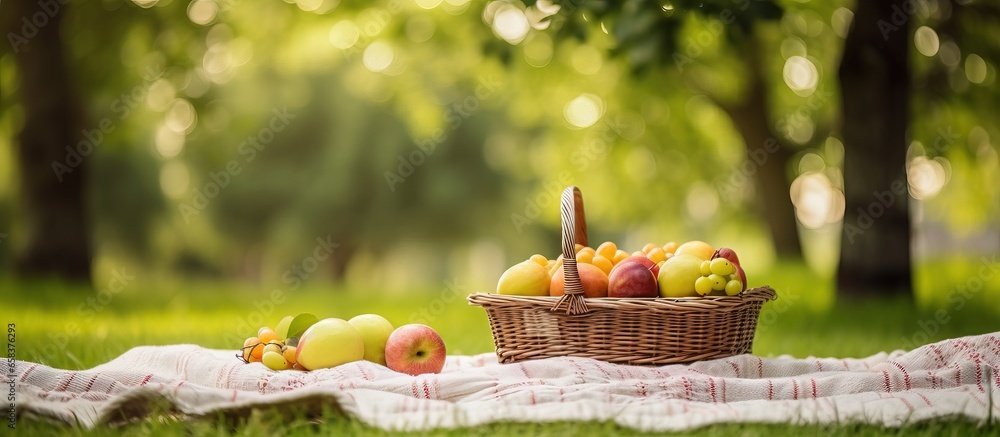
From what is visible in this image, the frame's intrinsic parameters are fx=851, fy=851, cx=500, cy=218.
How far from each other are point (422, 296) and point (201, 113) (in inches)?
146

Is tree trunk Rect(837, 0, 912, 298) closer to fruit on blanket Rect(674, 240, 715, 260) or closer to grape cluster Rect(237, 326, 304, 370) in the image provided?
fruit on blanket Rect(674, 240, 715, 260)

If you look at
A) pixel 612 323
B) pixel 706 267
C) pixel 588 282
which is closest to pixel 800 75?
pixel 706 267

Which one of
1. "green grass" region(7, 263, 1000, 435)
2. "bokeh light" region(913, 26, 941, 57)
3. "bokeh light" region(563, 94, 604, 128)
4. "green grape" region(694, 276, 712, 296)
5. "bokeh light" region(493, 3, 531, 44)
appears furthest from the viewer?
"bokeh light" region(563, 94, 604, 128)

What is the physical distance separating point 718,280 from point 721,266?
6cm

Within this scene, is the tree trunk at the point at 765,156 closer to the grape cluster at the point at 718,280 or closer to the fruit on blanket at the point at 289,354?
the grape cluster at the point at 718,280

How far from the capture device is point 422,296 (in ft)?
36.0

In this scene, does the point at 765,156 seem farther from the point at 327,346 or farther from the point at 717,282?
the point at 327,346

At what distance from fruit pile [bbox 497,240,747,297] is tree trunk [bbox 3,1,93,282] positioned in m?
7.54

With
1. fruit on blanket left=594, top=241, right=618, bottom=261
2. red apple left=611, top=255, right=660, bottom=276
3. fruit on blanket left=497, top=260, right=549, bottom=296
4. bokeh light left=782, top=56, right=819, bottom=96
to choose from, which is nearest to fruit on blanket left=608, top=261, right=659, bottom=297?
red apple left=611, top=255, right=660, bottom=276

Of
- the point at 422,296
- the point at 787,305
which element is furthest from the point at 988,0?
the point at 422,296

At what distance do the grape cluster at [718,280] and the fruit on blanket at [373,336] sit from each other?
144cm

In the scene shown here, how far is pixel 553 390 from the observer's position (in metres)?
3.14

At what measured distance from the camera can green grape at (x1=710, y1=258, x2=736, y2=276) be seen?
3.74 metres

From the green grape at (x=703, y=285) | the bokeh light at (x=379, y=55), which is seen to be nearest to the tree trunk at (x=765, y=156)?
the bokeh light at (x=379, y=55)
